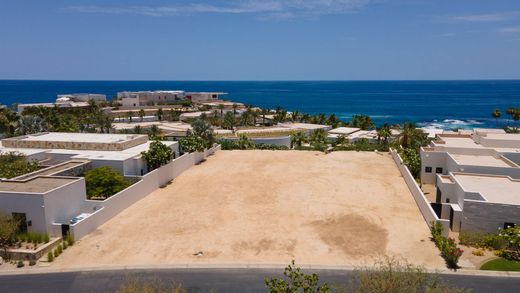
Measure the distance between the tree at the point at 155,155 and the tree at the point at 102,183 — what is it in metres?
4.46

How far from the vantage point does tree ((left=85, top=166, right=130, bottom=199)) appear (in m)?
30.3

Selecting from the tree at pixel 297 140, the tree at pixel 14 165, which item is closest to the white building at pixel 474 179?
the tree at pixel 297 140

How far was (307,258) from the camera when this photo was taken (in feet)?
75.6

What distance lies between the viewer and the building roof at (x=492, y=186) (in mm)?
A: 25922

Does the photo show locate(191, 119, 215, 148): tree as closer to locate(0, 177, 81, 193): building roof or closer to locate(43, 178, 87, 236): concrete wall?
locate(0, 177, 81, 193): building roof

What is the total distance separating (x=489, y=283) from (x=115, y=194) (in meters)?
23.9

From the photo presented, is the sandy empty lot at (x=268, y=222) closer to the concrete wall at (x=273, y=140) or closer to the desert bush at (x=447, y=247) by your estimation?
the desert bush at (x=447, y=247)

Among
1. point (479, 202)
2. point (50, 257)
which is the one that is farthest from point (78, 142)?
point (479, 202)

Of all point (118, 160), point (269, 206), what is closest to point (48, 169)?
point (118, 160)

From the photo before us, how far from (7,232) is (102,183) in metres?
8.33

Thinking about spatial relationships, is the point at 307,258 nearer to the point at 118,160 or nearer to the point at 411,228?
the point at 411,228

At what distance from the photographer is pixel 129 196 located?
31469 mm

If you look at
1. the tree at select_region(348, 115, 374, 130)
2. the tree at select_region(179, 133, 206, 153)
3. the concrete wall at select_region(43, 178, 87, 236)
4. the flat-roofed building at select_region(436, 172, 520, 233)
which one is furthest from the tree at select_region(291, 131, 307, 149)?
the concrete wall at select_region(43, 178, 87, 236)

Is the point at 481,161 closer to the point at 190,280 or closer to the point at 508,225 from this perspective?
the point at 508,225
